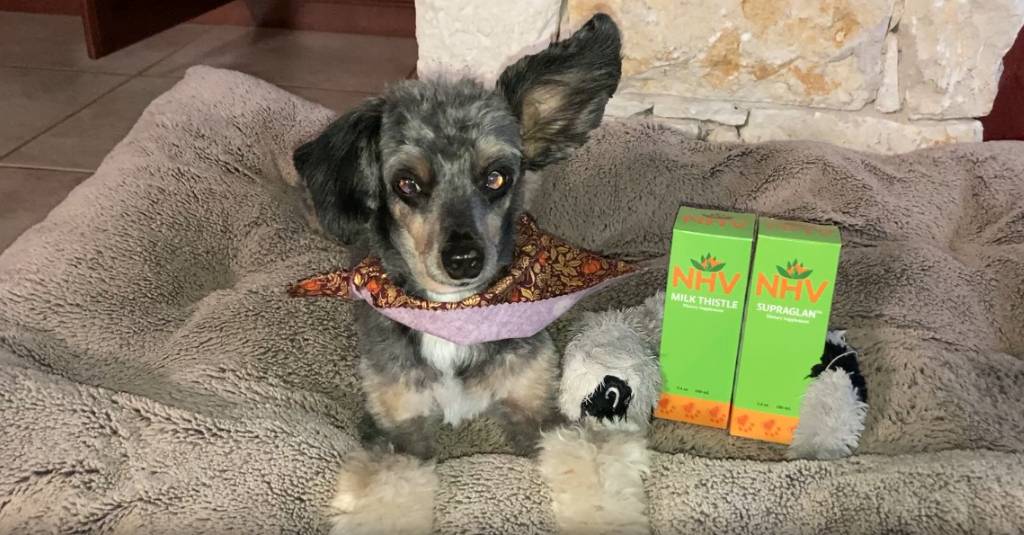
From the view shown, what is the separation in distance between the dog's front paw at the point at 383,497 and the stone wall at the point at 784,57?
135 centimetres

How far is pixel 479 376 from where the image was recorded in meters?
1.55

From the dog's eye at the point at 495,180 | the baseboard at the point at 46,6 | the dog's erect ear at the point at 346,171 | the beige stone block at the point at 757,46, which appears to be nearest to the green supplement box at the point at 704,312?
the dog's eye at the point at 495,180

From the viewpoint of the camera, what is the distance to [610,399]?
1.42 meters

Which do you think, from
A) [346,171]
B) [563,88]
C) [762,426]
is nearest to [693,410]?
[762,426]

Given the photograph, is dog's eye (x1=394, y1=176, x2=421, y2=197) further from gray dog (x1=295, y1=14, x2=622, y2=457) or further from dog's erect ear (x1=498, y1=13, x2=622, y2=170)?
dog's erect ear (x1=498, y1=13, x2=622, y2=170)

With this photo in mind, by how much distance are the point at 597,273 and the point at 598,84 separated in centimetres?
41

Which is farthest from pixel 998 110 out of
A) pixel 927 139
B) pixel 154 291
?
pixel 154 291


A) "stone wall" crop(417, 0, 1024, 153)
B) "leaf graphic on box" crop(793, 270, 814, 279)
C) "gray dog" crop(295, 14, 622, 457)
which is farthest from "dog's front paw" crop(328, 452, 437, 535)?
"stone wall" crop(417, 0, 1024, 153)

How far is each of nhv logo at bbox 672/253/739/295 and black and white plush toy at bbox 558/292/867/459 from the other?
0.17 meters

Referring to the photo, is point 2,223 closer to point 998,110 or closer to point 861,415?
point 861,415

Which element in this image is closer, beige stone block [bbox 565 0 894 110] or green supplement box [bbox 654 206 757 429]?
green supplement box [bbox 654 206 757 429]

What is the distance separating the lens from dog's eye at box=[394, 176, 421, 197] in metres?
1.45

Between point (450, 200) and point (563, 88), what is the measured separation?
312 millimetres

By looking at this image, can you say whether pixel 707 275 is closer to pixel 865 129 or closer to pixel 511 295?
pixel 511 295
